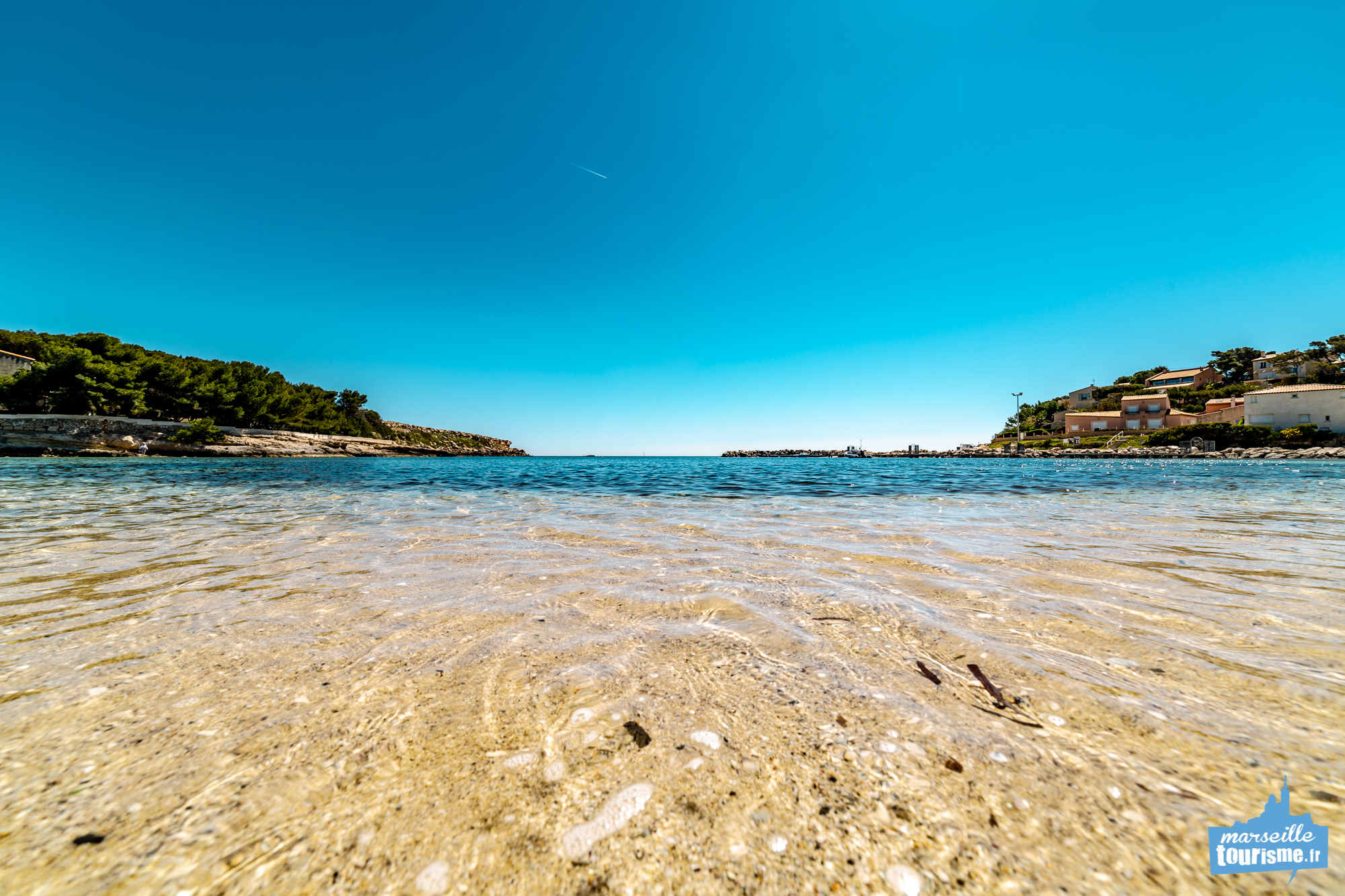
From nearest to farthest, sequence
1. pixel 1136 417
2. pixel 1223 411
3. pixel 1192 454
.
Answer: pixel 1192 454, pixel 1223 411, pixel 1136 417

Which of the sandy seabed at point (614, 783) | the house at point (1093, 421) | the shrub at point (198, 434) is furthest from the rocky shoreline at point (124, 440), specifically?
the house at point (1093, 421)

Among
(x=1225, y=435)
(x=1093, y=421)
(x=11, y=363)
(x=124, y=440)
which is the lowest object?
(x=1225, y=435)

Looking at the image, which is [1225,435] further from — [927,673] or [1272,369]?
[927,673]

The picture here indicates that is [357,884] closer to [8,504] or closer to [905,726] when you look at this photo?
[905,726]

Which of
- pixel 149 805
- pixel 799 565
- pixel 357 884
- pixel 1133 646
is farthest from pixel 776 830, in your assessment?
pixel 799 565

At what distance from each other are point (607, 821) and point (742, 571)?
327 centimetres

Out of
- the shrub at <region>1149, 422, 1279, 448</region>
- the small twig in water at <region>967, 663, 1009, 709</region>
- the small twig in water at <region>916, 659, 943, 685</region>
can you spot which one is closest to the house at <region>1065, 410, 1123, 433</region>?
the shrub at <region>1149, 422, 1279, 448</region>

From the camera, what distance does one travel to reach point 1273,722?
183cm

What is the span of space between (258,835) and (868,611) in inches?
128

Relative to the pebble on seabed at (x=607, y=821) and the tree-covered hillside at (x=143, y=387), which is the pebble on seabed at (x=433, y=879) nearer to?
the pebble on seabed at (x=607, y=821)

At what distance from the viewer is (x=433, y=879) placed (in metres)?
1.15

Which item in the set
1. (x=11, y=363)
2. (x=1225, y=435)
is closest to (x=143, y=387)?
(x=11, y=363)

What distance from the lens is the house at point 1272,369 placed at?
219 ft

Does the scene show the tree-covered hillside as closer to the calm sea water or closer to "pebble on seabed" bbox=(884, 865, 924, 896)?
the calm sea water
